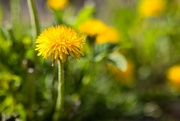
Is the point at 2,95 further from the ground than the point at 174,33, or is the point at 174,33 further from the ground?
the point at 174,33

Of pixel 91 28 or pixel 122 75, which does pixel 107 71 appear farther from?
pixel 91 28

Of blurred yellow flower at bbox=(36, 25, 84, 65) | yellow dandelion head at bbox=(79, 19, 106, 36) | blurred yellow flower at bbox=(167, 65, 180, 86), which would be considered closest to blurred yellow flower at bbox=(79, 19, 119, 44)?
yellow dandelion head at bbox=(79, 19, 106, 36)

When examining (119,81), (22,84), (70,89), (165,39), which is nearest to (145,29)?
(165,39)

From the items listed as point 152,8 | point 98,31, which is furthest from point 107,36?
point 152,8

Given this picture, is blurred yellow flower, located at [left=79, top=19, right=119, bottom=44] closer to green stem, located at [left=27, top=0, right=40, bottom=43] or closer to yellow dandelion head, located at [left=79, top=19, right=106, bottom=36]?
yellow dandelion head, located at [left=79, top=19, right=106, bottom=36]

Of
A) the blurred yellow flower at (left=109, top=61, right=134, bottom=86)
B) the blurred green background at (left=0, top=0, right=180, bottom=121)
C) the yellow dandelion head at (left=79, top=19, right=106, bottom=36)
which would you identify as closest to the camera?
the blurred green background at (left=0, top=0, right=180, bottom=121)

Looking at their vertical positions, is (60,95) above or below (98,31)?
below

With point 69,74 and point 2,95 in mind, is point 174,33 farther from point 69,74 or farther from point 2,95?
point 2,95
